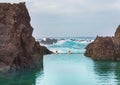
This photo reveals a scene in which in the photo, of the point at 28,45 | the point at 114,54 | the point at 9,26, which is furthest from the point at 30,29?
the point at 114,54

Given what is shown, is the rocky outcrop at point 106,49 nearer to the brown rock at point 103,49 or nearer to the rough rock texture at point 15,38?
the brown rock at point 103,49

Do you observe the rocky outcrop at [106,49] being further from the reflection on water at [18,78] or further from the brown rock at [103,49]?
the reflection on water at [18,78]

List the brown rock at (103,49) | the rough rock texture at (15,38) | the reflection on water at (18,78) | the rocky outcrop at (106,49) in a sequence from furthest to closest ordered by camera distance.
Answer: the brown rock at (103,49), the rocky outcrop at (106,49), the rough rock texture at (15,38), the reflection on water at (18,78)

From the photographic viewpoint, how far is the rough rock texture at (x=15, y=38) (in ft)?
272

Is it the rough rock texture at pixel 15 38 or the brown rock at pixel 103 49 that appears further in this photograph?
the brown rock at pixel 103 49

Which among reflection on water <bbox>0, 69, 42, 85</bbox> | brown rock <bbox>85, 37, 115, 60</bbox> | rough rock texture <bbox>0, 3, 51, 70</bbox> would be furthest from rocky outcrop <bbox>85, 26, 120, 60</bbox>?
reflection on water <bbox>0, 69, 42, 85</bbox>

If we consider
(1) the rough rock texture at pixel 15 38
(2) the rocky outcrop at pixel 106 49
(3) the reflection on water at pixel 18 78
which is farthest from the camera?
(2) the rocky outcrop at pixel 106 49

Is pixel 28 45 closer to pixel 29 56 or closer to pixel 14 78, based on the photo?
pixel 29 56

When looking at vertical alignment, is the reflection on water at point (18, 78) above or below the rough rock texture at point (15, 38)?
below

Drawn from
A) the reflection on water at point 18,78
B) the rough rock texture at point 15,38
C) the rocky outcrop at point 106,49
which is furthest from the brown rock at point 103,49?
the reflection on water at point 18,78

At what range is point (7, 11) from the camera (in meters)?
87.7

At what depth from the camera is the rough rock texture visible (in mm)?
82938

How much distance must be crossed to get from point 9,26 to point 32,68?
11384 mm

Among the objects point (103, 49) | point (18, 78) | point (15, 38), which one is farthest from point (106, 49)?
point (18, 78)
